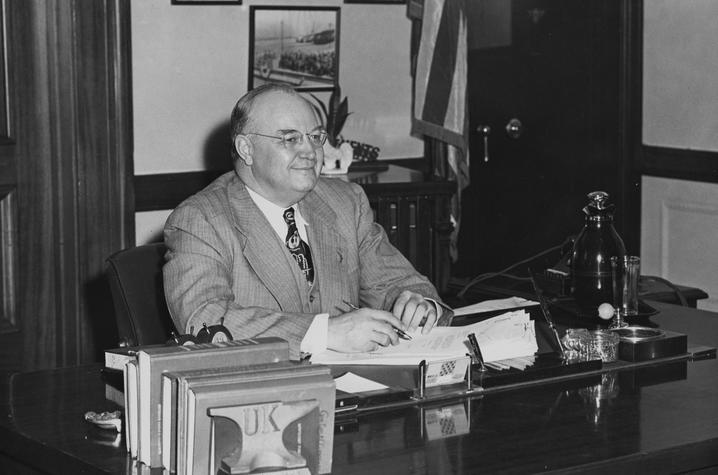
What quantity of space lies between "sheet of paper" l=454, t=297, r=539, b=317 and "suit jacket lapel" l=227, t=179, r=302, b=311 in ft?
1.40

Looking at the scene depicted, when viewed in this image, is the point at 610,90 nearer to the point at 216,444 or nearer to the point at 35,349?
the point at 35,349

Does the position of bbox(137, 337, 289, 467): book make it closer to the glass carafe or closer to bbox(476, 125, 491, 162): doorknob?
the glass carafe

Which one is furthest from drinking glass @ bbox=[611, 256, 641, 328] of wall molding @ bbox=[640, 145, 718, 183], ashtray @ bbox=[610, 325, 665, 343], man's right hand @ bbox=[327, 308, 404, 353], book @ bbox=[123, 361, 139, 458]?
wall molding @ bbox=[640, 145, 718, 183]

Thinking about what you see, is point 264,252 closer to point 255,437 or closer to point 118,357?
point 118,357

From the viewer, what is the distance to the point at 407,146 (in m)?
5.48

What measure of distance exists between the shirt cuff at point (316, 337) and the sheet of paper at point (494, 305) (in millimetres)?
495

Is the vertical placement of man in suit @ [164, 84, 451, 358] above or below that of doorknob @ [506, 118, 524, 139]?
below

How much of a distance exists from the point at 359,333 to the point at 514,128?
3.40 meters

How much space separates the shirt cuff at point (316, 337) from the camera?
2.70 metres

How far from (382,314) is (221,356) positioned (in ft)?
2.38

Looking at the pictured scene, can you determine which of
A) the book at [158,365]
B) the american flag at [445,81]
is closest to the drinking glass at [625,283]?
the book at [158,365]

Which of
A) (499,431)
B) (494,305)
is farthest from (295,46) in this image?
(499,431)

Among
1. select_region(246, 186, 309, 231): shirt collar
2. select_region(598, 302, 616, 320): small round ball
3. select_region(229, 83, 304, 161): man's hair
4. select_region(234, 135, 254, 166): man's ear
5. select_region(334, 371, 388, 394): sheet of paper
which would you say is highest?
select_region(229, 83, 304, 161): man's hair

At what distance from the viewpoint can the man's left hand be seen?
289 cm
